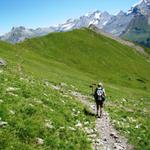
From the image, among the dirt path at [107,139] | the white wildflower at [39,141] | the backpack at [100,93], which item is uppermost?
the backpack at [100,93]

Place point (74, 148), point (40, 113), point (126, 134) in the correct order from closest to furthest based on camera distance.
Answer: point (74, 148), point (40, 113), point (126, 134)

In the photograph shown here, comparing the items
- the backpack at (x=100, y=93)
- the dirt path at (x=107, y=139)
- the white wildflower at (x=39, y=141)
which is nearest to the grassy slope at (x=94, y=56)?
the backpack at (x=100, y=93)

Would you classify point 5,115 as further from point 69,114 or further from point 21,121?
point 69,114

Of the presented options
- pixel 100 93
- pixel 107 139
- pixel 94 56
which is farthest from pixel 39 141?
pixel 94 56

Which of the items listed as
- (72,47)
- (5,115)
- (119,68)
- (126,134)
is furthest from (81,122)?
(72,47)

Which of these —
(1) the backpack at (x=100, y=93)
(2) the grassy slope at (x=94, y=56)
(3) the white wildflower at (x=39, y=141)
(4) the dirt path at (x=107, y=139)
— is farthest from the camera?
(2) the grassy slope at (x=94, y=56)

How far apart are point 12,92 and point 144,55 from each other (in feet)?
543

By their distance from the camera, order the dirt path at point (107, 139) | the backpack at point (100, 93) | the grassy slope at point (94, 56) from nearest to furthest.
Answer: the dirt path at point (107, 139)
the backpack at point (100, 93)
the grassy slope at point (94, 56)

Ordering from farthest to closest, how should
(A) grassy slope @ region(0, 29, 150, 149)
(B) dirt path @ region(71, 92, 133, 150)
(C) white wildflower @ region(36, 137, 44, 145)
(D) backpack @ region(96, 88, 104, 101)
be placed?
1. (A) grassy slope @ region(0, 29, 150, 149)
2. (D) backpack @ region(96, 88, 104, 101)
3. (B) dirt path @ region(71, 92, 133, 150)
4. (C) white wildflower @ region(36, 137, 44, 145)

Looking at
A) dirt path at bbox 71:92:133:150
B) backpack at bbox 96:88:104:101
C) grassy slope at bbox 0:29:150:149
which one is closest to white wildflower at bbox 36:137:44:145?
dirt path at bbox 71:92:133:150

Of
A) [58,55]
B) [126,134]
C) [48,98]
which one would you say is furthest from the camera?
[58,55]

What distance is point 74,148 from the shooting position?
21.8 m

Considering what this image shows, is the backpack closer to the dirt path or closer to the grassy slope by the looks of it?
the dirt path

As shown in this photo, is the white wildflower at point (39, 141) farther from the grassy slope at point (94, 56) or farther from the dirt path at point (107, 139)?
the grassy slope at point (94, 56)
